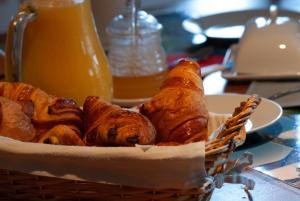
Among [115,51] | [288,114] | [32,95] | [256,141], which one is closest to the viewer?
[32,95]

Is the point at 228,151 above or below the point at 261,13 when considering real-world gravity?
above

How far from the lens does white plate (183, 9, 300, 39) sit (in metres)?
1.51

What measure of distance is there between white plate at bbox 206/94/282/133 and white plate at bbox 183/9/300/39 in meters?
0.46

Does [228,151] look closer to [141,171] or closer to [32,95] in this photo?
[141,171]

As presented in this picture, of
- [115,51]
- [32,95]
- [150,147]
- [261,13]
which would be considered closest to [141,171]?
[150,147]

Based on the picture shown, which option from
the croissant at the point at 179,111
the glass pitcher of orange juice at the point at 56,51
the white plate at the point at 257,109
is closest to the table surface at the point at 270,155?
the white plate at the point at 257,109

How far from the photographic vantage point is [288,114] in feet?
3.28

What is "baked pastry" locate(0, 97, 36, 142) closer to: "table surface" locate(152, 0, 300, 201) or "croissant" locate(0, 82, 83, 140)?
"croissant" locate(0, 82, 83, 140)

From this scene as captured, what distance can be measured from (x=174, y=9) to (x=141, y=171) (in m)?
1.39

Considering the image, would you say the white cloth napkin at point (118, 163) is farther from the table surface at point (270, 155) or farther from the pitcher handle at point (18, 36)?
the pitcher handle at point (18, 36)

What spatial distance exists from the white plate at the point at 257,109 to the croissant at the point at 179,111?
22 centimetres

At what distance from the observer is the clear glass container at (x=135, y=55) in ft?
3.60

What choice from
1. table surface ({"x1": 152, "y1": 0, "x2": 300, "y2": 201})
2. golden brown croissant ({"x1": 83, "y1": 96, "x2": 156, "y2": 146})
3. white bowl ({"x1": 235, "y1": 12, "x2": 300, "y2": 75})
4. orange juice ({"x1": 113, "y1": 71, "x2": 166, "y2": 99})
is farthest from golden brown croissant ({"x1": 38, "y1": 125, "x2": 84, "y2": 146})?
white bowl ({"x1": 235, "y1": 12, "x2": 300, "y2": 75})

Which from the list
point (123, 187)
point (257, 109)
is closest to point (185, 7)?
point (257, 109)
